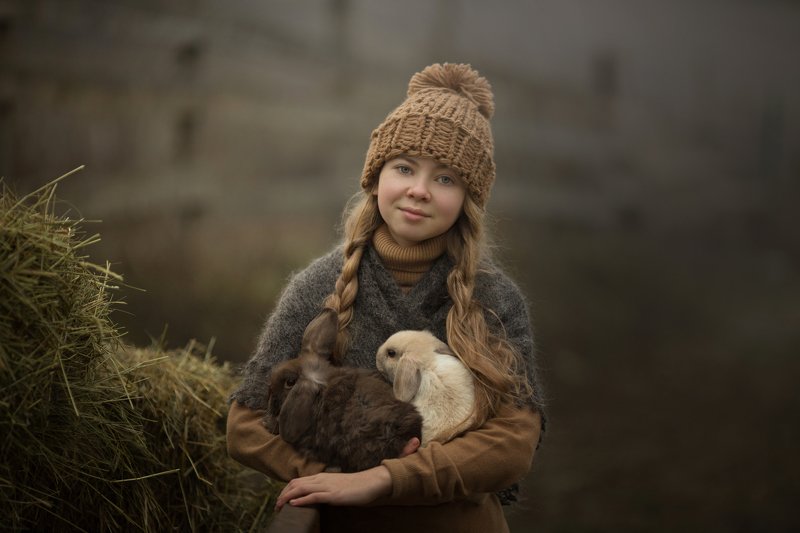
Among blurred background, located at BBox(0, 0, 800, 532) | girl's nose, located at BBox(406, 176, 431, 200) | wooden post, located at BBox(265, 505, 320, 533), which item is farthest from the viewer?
blurred background, located at BBox(0, 0, 800, 532)

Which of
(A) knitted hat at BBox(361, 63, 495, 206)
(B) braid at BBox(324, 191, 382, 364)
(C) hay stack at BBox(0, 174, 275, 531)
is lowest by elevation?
(C) hay stack at BBox(0, 174, 275, 531)

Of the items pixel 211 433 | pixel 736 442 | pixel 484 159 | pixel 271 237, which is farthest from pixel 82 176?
pixel 736 442

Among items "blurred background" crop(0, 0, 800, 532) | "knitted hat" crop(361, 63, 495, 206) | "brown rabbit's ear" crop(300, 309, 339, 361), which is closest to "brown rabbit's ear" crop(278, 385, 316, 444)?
"brown rabbit's ear" crop(300, 309, 339, 361)

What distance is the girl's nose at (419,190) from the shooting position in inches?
66.2

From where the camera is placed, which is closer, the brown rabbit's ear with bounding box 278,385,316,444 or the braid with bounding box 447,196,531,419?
the brown rabbit's ear with bounding box 278,385,316,444

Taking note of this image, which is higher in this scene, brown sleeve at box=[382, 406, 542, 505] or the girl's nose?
Answer: the girl's nose

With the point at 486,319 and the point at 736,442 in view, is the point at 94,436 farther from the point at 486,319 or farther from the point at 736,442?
the point at 736,442

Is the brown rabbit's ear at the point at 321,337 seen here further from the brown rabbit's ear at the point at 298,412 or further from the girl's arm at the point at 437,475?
the girl's arm at the point at 437,475

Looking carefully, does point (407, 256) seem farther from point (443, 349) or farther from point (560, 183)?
point (560, 183)

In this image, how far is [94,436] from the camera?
169 cm

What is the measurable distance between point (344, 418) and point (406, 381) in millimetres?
139

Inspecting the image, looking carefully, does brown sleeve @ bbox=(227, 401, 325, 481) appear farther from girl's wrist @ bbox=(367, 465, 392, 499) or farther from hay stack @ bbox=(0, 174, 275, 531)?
hay stack @ bbox=(0, 174, 275, 531)

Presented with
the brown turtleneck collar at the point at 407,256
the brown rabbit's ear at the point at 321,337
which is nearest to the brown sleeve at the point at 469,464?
the brown rabbit's ear at the point at 321,337

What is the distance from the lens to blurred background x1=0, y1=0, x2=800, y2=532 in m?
3.64
